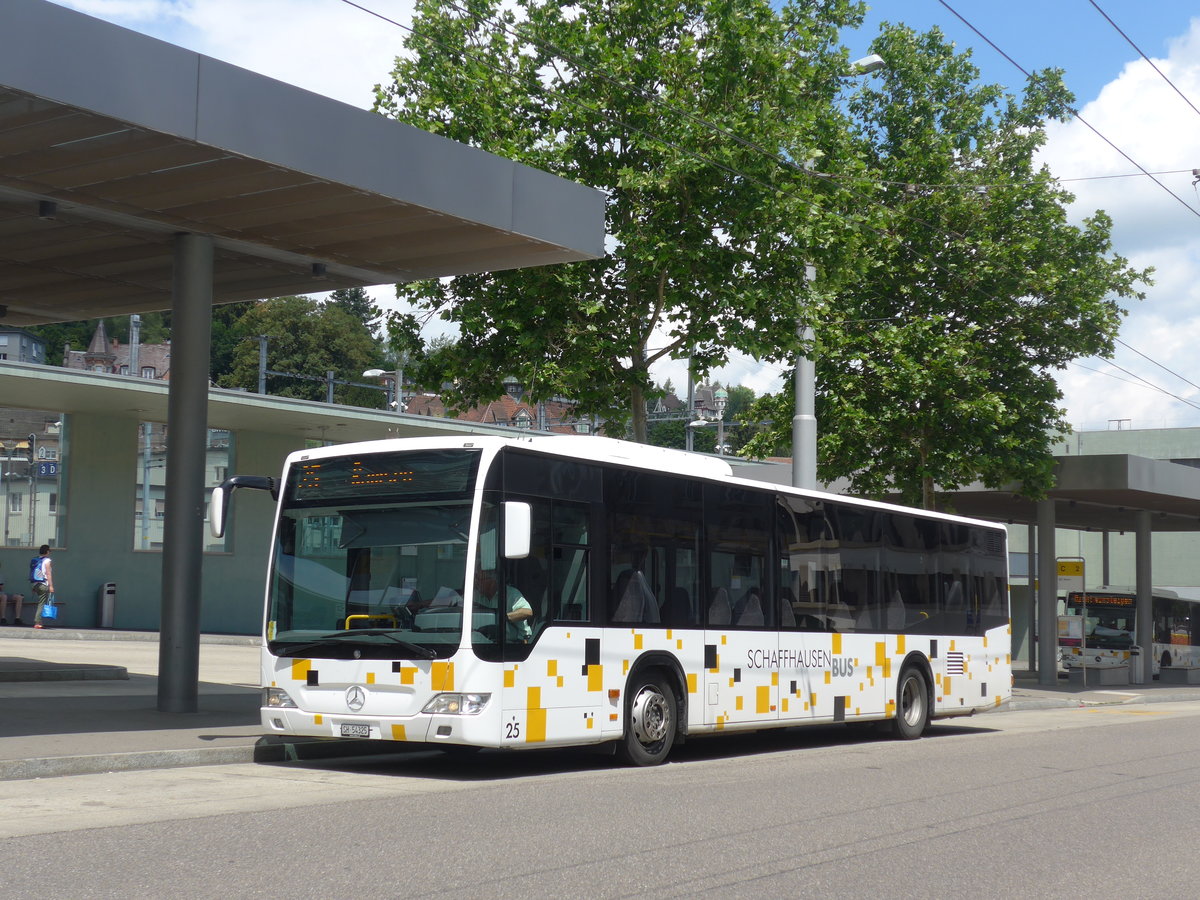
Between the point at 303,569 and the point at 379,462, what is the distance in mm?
1133

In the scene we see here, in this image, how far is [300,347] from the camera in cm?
8656

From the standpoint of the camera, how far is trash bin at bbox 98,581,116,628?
30078 mm

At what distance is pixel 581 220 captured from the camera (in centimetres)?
1600

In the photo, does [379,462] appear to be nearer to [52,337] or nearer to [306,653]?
[306,653]

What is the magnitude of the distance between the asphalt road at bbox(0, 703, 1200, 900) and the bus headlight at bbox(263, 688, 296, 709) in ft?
1.78

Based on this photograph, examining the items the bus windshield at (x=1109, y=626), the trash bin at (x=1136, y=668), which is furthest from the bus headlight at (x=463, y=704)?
the bus windshield at (x=1109, y=626)

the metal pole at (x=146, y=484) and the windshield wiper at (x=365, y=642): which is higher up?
the metal pole at (x=146, y=484)

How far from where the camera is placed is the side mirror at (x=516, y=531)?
11.1 meters

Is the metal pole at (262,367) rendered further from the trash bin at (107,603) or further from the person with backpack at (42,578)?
the person with backpack at (42,578)

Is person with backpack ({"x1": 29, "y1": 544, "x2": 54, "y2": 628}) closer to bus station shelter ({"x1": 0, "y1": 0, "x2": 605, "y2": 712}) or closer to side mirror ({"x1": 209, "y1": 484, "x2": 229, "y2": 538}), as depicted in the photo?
bus station shelter ({"x1": 0, "y1": 0, "x2": 605, "y2": 712})

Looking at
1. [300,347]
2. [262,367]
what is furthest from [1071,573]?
[300,347]

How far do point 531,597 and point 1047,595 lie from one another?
86.0 feet

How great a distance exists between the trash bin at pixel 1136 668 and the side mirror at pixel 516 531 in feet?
108

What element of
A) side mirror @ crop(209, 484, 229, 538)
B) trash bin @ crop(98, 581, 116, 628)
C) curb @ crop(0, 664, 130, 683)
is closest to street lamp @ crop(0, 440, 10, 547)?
trash bin @ crop(98, 581, 116, 628)
